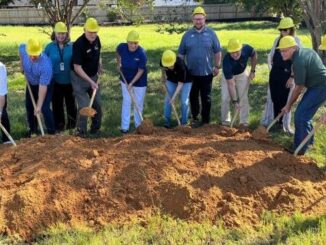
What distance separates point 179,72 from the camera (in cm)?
769

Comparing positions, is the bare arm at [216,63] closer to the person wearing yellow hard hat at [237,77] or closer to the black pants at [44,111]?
the person wearing yellow hard hat at [237,77]

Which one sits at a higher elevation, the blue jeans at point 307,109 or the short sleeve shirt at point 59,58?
the short sleeve shirt at point 59,58

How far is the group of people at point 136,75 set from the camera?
23.9 feet

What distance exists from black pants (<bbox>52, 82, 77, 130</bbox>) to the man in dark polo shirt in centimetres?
38

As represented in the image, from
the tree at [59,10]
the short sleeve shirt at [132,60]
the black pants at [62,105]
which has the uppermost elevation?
the tree at [59,10]

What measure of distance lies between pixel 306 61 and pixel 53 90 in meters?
3.83

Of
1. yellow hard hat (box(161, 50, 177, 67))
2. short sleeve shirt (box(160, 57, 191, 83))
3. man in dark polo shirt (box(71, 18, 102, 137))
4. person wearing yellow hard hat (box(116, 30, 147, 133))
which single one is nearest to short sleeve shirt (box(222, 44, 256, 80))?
short sleeve shirt (box(160, 57, 191, 83))

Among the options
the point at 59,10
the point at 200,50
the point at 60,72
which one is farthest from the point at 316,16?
the point at 59,10

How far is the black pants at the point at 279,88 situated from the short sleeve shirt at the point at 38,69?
10.6ft

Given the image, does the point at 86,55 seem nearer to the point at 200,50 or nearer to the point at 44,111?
the point at 44,111

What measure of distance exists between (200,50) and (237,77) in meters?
0.70

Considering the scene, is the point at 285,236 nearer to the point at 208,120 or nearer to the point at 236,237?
the point at 236,237

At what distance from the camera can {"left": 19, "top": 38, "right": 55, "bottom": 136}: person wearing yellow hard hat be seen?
7008 mm

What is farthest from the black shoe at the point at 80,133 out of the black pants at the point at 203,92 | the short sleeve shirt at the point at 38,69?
the black pants at the point at 203,92
